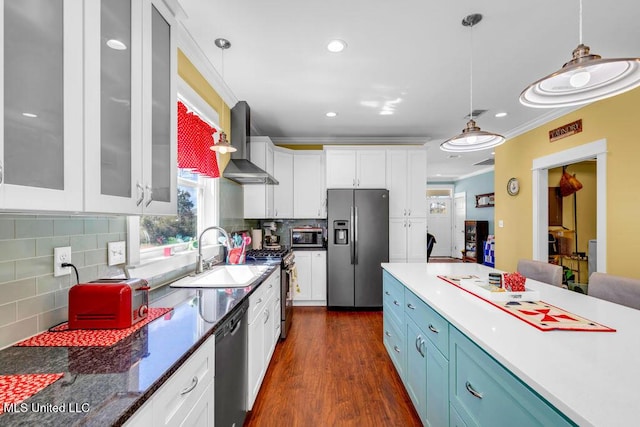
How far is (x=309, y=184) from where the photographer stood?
462 centimetres

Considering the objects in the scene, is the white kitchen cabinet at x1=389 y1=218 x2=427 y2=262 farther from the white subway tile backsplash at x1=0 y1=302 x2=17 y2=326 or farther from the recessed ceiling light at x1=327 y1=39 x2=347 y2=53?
the white subway tile backsplash at x1=0 y1=302 x2=17 y2=326

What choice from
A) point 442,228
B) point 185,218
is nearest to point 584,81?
point 185,218

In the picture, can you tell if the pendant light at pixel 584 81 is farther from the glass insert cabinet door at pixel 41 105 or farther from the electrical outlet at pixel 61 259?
the electrical outlet at pixel 61 259

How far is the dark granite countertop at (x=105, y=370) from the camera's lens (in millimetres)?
647

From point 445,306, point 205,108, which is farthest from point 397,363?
point 205,108

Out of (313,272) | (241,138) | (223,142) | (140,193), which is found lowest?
(313,272)

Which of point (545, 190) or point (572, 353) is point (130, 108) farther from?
point (545, 190)

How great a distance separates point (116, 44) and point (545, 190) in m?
4.82

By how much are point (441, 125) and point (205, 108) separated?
3.25 m

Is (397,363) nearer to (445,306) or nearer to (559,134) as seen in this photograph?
(445,306)

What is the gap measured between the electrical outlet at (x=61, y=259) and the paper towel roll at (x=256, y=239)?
2942 millimetres

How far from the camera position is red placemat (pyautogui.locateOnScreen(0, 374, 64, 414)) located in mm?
699

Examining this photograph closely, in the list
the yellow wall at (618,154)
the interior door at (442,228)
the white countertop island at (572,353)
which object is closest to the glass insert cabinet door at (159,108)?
the white countertop island at (572,353)

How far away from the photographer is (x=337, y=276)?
426cm
